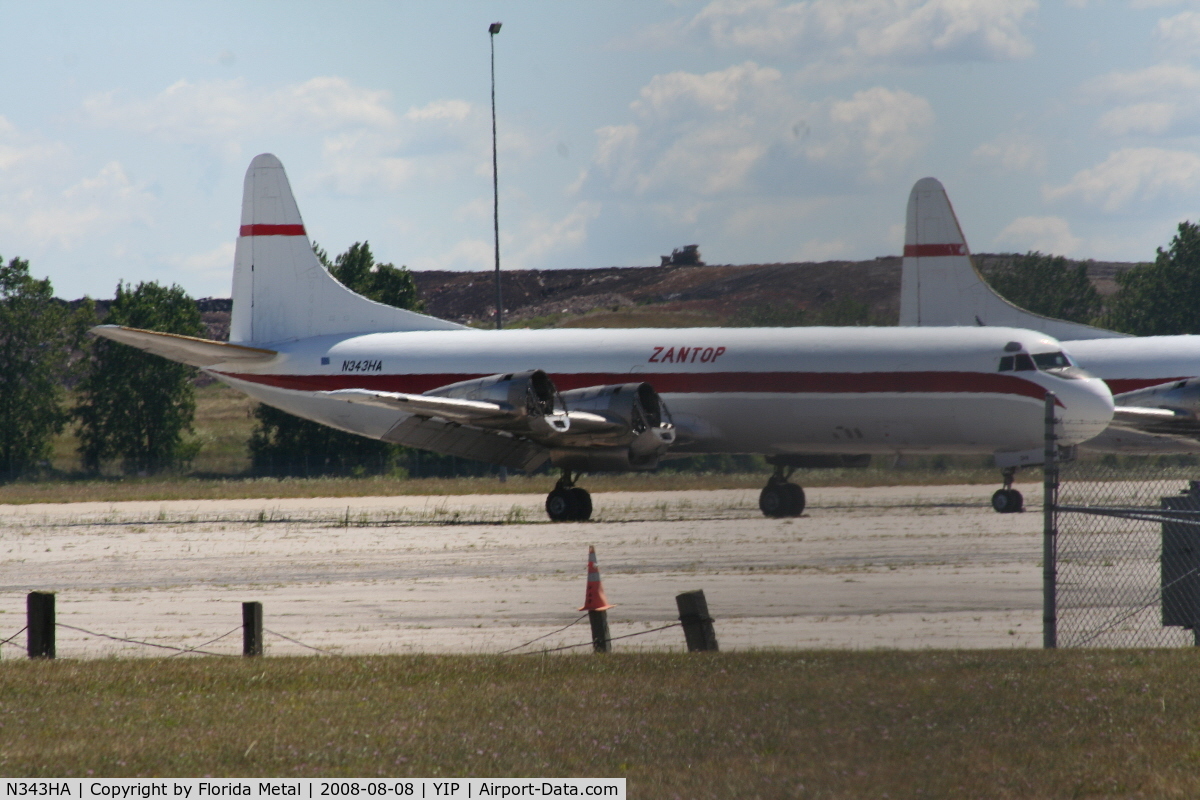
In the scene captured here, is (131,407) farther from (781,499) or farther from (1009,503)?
(1009,503)

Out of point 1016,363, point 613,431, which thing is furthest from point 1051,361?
point 613,431

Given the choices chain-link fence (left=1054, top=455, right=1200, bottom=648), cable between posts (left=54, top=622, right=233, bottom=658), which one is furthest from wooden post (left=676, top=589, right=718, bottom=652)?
cable between posts (left=54, top=622, right=233, bottom=658)

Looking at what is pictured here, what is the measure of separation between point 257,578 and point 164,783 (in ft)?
38.2

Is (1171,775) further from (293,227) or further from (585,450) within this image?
(293,227)

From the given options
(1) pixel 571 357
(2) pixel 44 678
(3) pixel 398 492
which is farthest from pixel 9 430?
(2) pixel 44 678

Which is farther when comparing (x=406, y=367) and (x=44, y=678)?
Answer: (x=406, y=367)

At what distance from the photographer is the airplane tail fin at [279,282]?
3431 cm

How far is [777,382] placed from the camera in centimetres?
2769

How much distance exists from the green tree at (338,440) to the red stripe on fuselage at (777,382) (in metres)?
20.2

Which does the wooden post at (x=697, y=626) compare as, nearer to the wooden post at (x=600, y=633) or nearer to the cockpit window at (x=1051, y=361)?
the wooden post at (x=600, y=633)

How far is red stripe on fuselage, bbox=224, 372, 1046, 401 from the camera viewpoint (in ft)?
86.7

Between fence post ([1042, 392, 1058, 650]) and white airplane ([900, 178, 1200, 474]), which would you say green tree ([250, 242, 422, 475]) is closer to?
white airplane ([900, 178, 1200, 474])

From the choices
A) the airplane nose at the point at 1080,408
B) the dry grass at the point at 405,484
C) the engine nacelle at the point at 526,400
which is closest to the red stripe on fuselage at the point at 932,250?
the dry grass at the point at 405,484

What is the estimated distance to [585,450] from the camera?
27.5m
